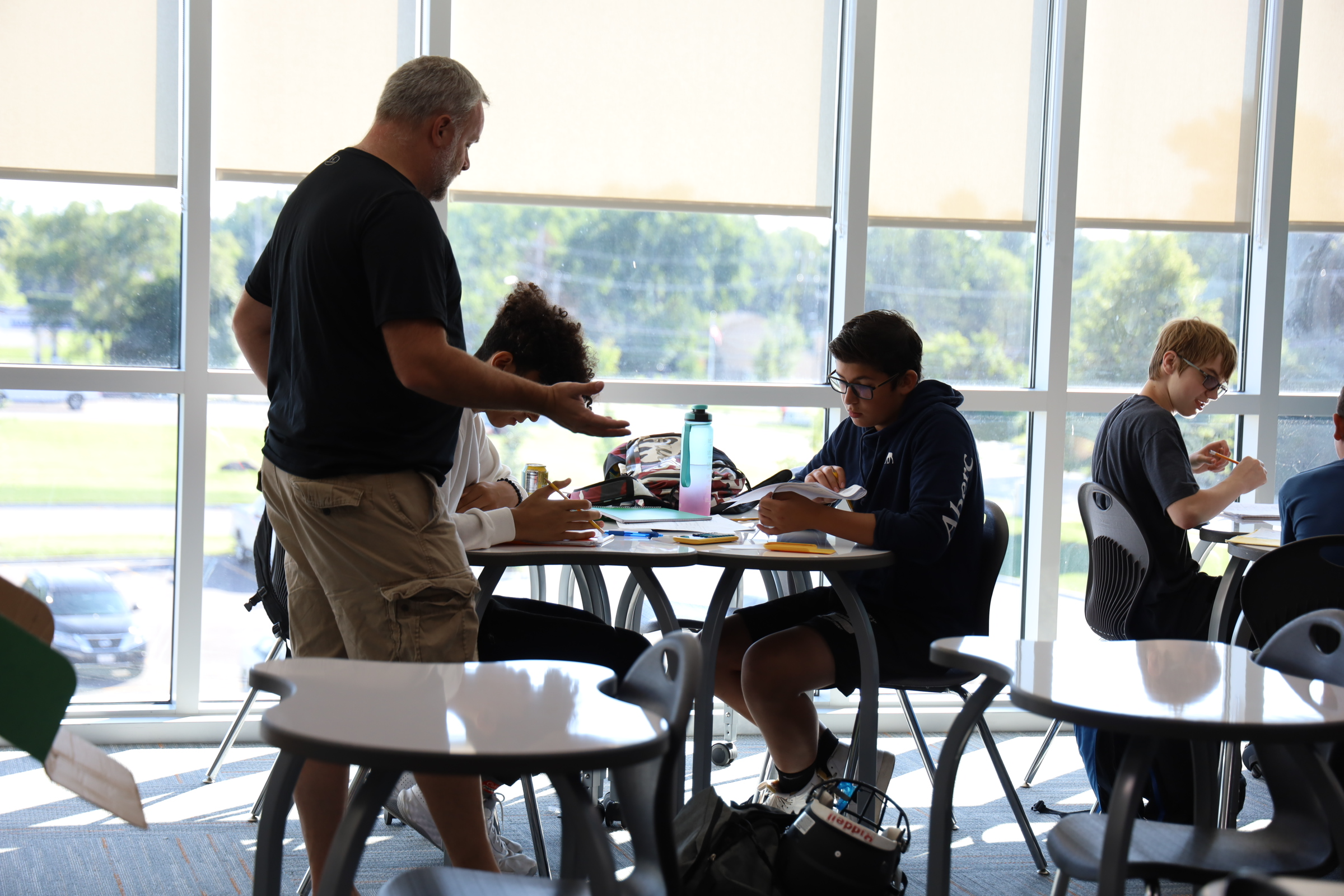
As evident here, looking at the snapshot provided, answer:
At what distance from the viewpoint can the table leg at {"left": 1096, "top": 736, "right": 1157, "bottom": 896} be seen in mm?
1164

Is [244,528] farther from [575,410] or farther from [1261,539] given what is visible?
[1261,539]

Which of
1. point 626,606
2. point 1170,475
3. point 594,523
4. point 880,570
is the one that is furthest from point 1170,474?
point 594,523

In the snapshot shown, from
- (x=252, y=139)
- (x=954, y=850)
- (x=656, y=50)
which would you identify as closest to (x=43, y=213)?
(x=252, y=139)

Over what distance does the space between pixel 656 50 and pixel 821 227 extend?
0.78m

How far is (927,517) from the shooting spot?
2271 mm

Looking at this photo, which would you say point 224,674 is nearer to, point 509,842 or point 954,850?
point 509,842

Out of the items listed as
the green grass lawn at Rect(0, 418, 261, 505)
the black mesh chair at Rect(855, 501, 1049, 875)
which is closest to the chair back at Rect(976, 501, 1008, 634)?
the black mesh chair at Rect(855, 501, 1049, 875)

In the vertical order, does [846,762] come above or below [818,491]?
below

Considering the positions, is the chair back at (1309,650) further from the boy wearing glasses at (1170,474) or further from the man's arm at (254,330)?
the man's arm at (254,330)

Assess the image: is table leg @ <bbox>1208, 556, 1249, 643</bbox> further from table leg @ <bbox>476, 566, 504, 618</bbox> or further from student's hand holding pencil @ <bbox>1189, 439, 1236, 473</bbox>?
table leg @ <bbox>476, 566, 504, 618</bbox>

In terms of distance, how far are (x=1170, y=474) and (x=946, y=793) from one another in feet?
5.61

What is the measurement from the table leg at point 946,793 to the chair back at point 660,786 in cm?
51

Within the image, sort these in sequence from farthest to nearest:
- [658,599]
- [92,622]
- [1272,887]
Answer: [92,622] < [658,599] < [1272,887]

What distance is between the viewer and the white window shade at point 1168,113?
3744 millimetres
